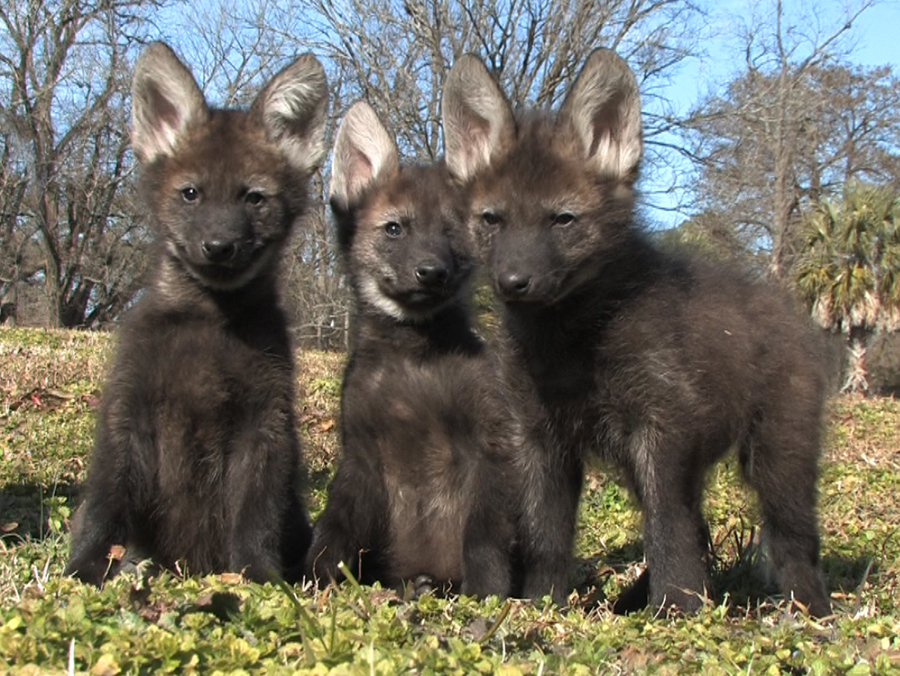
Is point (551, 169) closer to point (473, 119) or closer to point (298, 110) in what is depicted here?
point (473, 119)

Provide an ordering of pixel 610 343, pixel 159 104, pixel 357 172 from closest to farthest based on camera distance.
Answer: pixel 610 343, pixel 159 104, pixel 357 172

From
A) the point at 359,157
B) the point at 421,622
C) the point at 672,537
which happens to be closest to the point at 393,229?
the point at 359,157

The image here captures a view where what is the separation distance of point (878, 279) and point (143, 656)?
28.1m

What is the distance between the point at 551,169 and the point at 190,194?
1548 millimetres

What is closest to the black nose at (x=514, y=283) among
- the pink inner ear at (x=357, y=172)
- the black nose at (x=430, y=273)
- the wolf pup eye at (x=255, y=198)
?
the black nose at (x=430, y=273)

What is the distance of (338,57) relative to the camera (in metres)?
20.7

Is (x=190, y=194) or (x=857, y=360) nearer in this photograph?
(x=190, y=194)

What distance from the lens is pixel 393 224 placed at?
497 centimetres

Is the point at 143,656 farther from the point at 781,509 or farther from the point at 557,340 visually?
the point at 781,509

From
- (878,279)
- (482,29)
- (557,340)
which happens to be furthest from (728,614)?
(878,279)

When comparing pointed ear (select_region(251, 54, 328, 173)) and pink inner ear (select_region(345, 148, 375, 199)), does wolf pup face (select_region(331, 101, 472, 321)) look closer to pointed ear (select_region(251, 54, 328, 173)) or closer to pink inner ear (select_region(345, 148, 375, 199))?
pink inner ear (select_region(345, 148, 375, 199))

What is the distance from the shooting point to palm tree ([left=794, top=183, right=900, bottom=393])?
27.5 m

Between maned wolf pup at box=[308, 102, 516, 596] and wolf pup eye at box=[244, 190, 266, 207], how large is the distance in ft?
2.24

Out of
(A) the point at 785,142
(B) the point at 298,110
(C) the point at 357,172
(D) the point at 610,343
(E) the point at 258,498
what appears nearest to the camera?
(D) the point at 610,343
